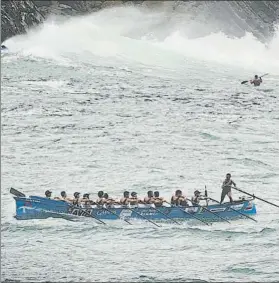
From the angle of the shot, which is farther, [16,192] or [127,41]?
[127,41]

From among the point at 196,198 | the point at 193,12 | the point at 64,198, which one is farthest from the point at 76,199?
the point at 193,12

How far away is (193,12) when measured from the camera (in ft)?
36.4

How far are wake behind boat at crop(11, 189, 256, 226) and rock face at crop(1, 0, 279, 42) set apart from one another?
254 centimetres

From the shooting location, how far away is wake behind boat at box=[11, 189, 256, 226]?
27.7ft

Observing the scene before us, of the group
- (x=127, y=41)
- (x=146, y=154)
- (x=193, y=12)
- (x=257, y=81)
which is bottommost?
(x=146, y=154)

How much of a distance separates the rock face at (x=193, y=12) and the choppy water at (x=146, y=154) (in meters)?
0.24

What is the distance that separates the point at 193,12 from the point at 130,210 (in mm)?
4082

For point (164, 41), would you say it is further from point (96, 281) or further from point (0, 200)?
point (96, 281)

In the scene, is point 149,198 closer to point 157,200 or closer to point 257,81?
point 157,200

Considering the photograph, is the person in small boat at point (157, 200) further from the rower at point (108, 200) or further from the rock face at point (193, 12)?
the rock face at point (193, 12)

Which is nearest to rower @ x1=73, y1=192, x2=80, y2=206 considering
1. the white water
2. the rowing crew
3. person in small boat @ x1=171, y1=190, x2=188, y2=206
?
the rowing crew

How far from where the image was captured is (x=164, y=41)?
36.9 ft

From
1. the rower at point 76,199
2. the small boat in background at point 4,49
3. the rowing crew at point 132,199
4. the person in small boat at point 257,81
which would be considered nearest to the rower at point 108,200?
the rowing crew at point 132,199

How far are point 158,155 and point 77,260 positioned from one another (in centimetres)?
181
